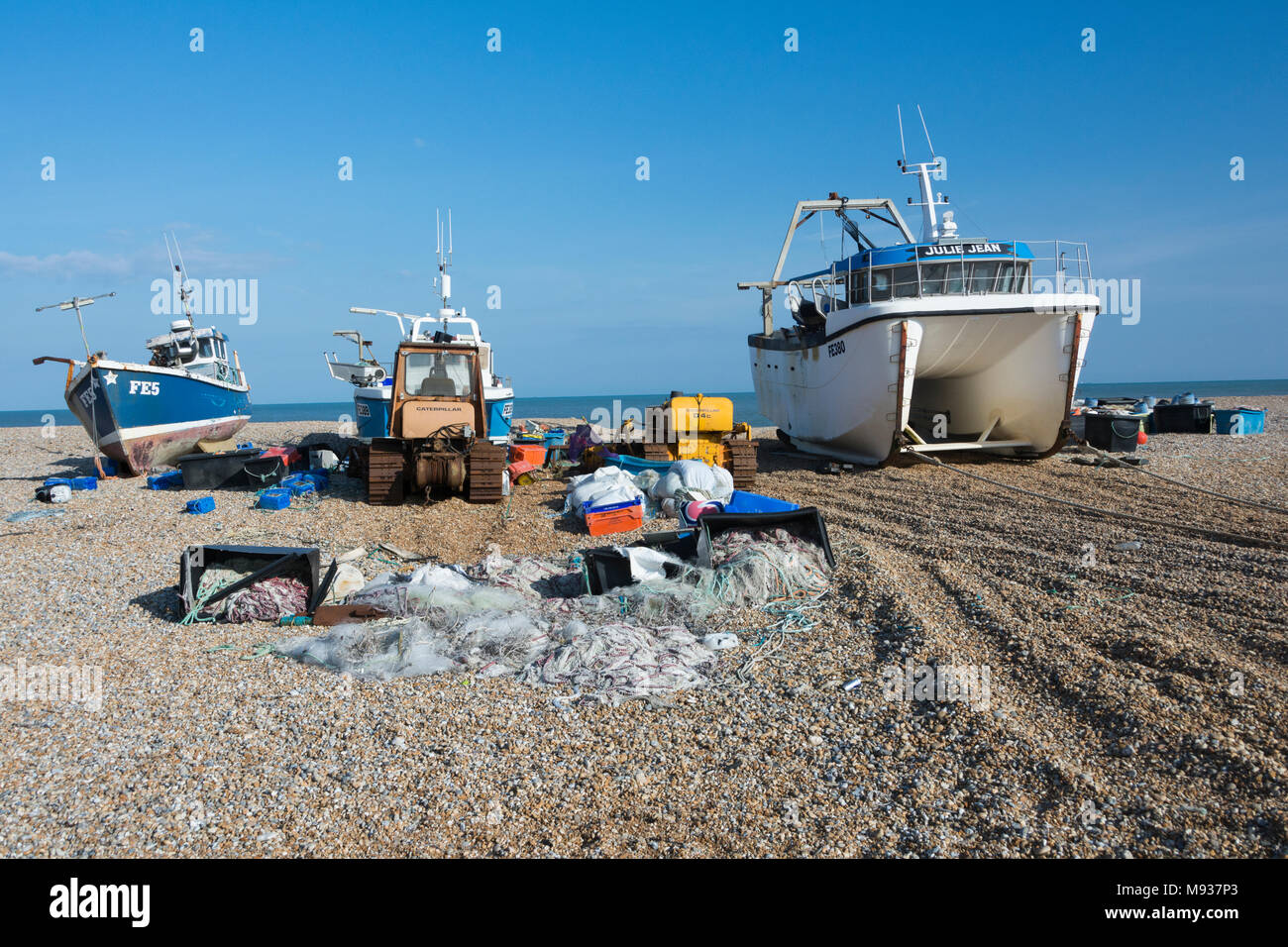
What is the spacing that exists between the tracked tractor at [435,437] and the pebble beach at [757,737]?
390cm

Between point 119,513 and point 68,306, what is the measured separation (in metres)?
5.85

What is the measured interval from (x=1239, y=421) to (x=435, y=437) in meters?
18.8

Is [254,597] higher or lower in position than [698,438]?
lower

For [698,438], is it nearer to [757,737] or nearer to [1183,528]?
[1183,528]

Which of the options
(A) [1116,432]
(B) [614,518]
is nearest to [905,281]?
(A) [1116,432]

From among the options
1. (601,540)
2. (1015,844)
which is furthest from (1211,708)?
(601,540)

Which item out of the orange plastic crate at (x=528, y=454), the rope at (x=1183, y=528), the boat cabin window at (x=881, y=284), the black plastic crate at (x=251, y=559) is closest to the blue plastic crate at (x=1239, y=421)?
the boat cabin window at (x=881, y=284)

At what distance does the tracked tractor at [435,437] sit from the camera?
412 inches

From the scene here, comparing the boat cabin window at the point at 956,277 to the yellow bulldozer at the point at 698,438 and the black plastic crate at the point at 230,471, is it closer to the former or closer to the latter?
the yellow bulldozer at the point at 698,438

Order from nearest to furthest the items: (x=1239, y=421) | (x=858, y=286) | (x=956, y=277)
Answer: (x=956, y=277)
(x=858, y=286)
(x=1239, y=421)

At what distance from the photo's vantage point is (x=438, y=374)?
1145 centimetres

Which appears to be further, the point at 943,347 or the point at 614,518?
the point at 943,347

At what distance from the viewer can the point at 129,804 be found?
3184 millimetres

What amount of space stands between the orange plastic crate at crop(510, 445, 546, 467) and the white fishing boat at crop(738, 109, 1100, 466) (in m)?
5.64
